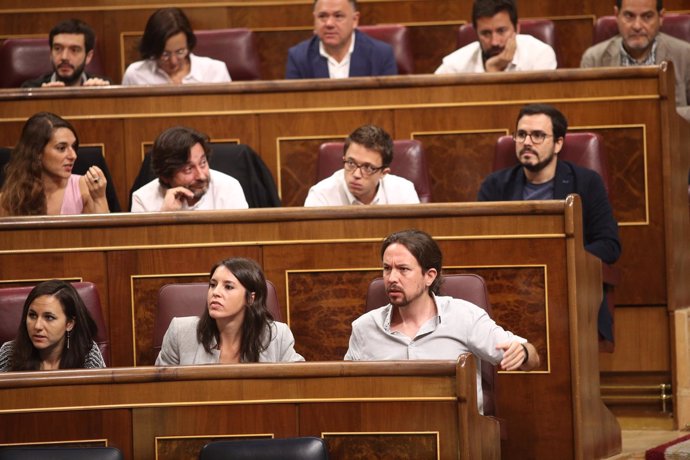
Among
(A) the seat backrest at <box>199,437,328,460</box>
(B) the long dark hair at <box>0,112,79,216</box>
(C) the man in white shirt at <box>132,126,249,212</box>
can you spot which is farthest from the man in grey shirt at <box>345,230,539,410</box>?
(B) the long dark hair at <box>0,112,79,216</box>

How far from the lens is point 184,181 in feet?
8.27

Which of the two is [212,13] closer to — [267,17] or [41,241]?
[267,17]

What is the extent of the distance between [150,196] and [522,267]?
0.73 m

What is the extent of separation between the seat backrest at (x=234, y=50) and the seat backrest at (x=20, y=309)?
1.24 meters

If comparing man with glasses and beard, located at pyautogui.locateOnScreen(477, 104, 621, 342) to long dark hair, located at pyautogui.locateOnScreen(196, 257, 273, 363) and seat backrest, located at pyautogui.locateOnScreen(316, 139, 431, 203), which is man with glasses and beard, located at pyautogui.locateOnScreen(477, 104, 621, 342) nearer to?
seat backrest, located at pyautogui.locateOnScreen(316, 139, 431, 203)

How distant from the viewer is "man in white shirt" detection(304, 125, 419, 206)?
2479 millimetres

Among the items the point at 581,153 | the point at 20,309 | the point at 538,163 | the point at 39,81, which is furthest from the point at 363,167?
the point at 39,81

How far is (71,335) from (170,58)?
44.3 inches

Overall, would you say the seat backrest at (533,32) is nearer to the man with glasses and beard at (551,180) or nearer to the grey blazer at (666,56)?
the grey blazer at (666,56)

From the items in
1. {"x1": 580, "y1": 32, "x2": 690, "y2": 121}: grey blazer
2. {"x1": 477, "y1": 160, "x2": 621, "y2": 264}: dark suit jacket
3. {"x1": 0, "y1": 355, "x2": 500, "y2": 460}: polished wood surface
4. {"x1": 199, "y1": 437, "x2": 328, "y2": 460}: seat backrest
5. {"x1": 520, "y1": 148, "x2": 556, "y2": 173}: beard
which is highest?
{"x1": 580, "y1": 32, "x2": 690, "y2": 121}: grey blazer

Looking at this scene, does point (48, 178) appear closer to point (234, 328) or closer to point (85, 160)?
point (85, 160)

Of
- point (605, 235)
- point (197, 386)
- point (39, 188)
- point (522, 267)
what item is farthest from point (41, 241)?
point (605, 235)

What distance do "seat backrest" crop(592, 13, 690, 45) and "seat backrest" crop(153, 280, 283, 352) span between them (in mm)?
1402

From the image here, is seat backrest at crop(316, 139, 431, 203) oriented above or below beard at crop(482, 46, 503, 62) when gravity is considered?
below
